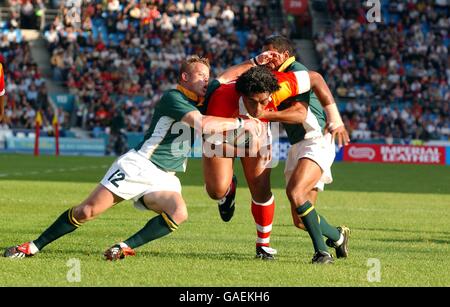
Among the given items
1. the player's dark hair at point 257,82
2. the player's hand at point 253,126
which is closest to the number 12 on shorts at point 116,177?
the player's hand at point 253,126

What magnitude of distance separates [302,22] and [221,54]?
5092mm

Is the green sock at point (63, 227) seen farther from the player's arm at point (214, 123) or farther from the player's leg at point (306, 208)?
the player's leg at point (306, 208)

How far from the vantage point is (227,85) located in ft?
33.4

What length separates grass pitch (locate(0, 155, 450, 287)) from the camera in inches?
349

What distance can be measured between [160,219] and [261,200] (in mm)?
1350

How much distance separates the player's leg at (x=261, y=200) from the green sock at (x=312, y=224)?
0.57 m

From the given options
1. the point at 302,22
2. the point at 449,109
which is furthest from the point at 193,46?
the point at 449,109

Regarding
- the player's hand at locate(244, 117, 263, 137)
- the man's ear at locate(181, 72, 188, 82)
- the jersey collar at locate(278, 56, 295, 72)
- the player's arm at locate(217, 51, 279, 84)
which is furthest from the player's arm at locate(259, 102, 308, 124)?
the man's ear at locate(181, 72, 188, 82)

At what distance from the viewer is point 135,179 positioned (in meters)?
9.66

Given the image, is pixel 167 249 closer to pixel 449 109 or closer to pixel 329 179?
pixel 329 179

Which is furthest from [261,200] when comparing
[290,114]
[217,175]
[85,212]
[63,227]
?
[63,227]

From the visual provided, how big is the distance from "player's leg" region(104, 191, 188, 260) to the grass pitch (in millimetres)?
146

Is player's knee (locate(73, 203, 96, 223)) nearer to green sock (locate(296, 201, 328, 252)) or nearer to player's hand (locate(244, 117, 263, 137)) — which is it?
player's hand (locate(244, 117, 263, 137))

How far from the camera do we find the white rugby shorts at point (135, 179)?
9.62m
